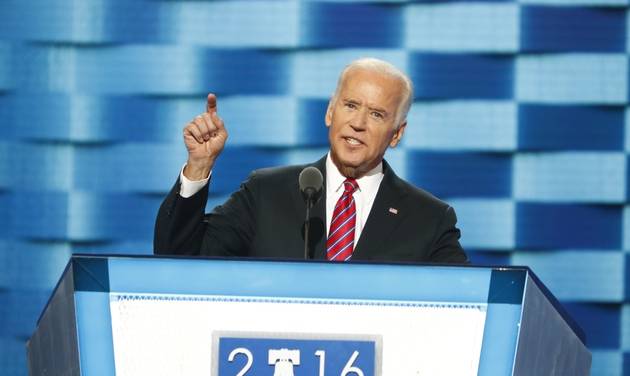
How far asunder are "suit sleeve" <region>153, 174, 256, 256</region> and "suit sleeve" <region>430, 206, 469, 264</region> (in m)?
0.36

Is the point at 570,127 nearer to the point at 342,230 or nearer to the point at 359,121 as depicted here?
the point at 359,121

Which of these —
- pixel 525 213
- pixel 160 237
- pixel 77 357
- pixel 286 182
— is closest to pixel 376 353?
pixel 77 357

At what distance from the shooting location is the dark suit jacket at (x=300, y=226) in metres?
2.13

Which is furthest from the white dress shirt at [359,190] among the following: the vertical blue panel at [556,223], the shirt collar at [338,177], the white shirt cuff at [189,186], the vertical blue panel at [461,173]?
the vertical blue panel at [556,223]

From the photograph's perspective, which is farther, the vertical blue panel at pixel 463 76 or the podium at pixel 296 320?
the vertical blue panel at pixel 463 76

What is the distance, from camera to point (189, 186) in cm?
198

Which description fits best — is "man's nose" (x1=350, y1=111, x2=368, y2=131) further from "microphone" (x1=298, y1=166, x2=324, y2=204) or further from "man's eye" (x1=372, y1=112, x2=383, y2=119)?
"microphone" (x1=298, y1=166, x2=324, y2=204)

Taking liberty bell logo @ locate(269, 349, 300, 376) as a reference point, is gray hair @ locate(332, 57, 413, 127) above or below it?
above

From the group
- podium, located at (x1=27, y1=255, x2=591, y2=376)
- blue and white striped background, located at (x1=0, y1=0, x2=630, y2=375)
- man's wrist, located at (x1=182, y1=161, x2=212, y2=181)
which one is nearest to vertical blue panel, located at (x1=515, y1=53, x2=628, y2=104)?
blue and white striped background, located at (x1=0, y1=0, x2=630, y2=375)

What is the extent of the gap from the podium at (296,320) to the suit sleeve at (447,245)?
0.73 m

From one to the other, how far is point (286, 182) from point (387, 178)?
0.67 feet

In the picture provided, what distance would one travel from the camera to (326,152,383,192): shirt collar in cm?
229

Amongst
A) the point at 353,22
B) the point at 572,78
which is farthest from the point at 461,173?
the point at 353,22

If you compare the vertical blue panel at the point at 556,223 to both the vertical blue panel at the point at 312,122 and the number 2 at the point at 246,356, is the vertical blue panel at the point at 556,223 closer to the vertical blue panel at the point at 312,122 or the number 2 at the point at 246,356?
the vertical blue panel at the point at 312,122
